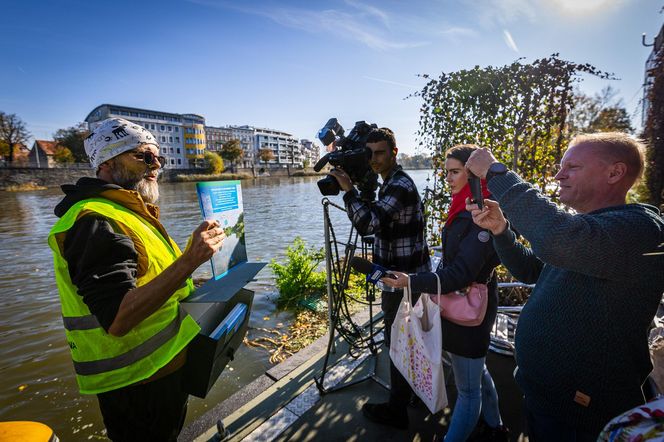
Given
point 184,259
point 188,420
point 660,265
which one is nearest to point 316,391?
point 188,420

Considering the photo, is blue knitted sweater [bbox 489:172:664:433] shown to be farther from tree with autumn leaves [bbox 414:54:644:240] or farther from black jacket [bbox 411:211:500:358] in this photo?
tree with autumn leaves [bbox 414:54:644:240]

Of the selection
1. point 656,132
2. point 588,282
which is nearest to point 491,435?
point 588,282

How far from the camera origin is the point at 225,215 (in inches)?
71.1

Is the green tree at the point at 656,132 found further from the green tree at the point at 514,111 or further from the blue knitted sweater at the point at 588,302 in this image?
the blue knitted sweater at the point at 588,302

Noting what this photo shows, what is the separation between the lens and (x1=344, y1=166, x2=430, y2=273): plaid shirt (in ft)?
6.90

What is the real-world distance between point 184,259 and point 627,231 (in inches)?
66.7

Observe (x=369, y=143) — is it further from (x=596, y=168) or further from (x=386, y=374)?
(x=386, y=374)

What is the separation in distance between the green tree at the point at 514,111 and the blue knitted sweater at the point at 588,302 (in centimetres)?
316

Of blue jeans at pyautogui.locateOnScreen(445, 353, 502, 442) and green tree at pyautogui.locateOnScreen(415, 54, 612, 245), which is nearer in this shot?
blue jeans at pyautogui.locateOnScreen(445, 353, 502, 442)

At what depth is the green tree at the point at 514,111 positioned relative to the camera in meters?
3.73

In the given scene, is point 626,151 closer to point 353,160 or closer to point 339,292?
point 353,160

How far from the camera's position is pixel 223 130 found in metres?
94.7

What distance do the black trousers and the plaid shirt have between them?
143 cm

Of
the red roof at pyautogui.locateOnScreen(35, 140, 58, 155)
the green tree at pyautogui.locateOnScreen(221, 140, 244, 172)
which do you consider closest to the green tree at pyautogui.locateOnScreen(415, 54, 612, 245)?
the green tree at pyautogui.locateOnScreen(221, 140, 244, 172)
